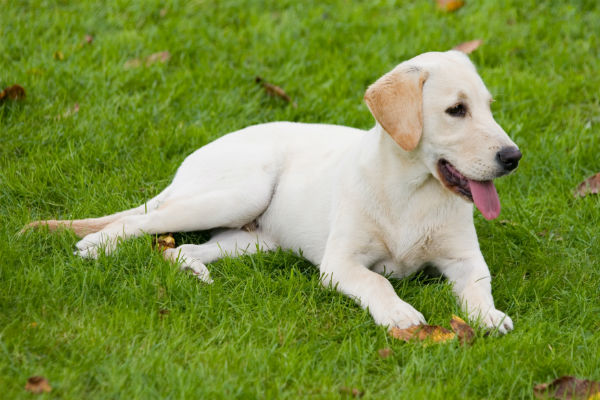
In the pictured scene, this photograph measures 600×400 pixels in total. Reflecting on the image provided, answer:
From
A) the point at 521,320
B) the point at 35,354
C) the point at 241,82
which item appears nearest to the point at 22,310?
the point at 35,354

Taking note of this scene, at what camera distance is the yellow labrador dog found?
12.2ft

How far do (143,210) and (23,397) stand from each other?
5.92 ft

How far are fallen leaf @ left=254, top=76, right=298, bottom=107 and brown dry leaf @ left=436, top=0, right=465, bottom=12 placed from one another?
6.65 ft

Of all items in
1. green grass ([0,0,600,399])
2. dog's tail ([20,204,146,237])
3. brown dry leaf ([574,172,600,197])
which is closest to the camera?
green grass ([0,0,600,399])

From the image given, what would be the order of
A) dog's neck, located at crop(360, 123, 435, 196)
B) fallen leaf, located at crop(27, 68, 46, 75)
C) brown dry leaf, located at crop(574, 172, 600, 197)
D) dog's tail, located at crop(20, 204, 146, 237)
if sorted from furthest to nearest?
fallen leaf, located at crop(27, 68, 46, 75) < brown dry leaf, located at crop(574, 172, 600, 197) < dog's tail, located at crop(20, 204, 146, 237) < dog's neck, located at crop(360, 123, 435, 196)

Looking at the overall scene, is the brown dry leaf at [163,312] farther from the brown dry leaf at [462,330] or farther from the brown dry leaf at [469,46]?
the brown dry leaf at [469,46]

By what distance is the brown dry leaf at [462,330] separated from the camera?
11.3 ft

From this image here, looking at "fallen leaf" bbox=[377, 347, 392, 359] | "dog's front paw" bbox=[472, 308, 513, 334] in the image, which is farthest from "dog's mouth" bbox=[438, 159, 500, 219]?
"fallen leaf" bbox=[377, 347, 392, 359]

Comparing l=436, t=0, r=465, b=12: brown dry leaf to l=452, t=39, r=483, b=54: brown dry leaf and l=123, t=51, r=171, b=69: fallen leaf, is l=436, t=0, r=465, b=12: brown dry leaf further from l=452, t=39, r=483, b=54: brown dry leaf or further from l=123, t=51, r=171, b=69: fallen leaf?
l=123, t=51, r=171, b=69: fallen leaf

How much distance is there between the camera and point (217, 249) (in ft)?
14.5

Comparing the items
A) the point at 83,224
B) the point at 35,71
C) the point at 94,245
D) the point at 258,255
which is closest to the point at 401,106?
the point at 258,255

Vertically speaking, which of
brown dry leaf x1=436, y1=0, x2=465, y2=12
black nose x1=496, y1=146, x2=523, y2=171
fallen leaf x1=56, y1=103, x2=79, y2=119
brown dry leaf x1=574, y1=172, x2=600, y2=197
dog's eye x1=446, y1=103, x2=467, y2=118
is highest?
dog's eye x1=446, y1=103, x2=467, y2=118

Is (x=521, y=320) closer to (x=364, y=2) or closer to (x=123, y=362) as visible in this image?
(x=123, y=362)

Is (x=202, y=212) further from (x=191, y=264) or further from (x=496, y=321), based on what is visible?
(x=496, y=321)
